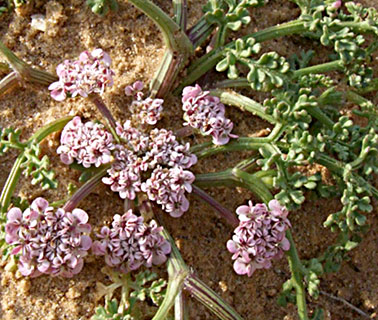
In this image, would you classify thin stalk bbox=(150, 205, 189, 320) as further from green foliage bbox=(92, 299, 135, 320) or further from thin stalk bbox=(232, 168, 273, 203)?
thin stalk bbox=(232, 168, 273, 203)

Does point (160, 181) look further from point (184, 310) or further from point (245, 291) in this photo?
point (245, 291)

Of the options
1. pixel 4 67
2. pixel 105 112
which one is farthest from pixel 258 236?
pixel 4 67

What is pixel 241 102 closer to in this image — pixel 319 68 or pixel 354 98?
pixel 319 68

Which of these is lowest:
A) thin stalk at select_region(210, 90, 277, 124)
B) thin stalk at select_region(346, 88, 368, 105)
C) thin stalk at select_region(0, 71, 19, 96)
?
thin stalk at select_region(346, 88, 368, 105)

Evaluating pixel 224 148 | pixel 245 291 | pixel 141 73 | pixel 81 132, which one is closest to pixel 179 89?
pixel 141 73

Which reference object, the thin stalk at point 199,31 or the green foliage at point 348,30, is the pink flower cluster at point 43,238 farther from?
the green foliage at point 348,30

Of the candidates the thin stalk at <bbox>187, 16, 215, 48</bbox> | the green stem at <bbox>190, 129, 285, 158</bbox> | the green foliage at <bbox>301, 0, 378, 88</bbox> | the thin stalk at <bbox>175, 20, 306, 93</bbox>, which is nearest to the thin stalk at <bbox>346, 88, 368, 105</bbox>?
the green foliage at <bbox>301, 0, 378, 88</bbox>
